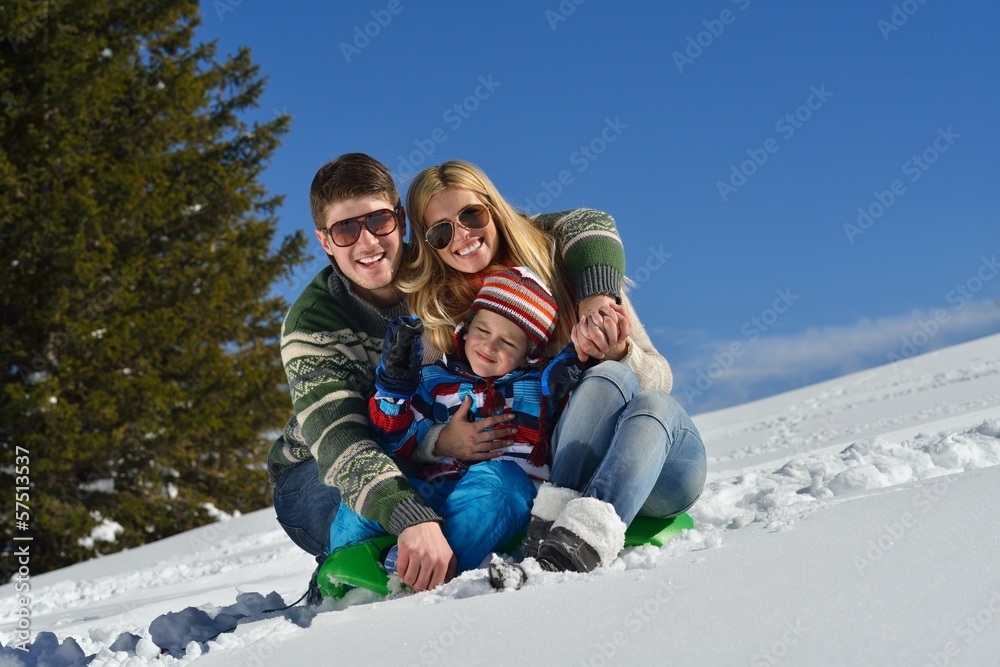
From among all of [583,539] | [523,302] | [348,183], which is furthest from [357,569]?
[348,183]

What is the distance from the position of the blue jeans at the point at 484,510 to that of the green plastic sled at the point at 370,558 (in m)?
0.07

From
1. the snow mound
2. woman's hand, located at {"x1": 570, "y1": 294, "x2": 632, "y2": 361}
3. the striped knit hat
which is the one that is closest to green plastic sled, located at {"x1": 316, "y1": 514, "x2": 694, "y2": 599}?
the snow mound

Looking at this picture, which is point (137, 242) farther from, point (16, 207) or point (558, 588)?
point (558, 588)

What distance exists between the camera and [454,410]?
7.76 feet

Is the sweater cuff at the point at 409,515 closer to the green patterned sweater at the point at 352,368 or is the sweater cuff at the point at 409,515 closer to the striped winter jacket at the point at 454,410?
the green patterned sweater at the point at 352,368

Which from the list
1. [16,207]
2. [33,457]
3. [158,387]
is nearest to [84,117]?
[16,207]

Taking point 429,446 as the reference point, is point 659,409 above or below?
above

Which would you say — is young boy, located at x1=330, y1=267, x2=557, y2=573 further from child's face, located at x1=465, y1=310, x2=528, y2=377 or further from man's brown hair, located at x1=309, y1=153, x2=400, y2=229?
man's brown hair, located at x1=309, y1=153, x2=400, y2=229

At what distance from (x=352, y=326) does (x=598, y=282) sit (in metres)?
0.76

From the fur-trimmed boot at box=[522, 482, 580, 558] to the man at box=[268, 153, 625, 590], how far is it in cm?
27

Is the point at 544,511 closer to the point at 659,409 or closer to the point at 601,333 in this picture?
the point at 659,409

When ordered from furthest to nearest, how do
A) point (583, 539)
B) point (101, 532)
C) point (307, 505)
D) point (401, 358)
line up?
point (101, 532) < point (307, 505) < point (401, 358) < point (583, 539)

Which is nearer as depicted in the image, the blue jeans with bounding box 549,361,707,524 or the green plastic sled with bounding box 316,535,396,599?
the blue jeans with bounding box 549,361,707,524

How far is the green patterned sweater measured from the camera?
83.2 inches
